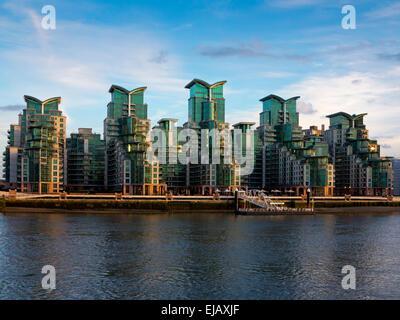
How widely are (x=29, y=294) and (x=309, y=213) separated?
112085mm

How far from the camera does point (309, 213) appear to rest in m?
142

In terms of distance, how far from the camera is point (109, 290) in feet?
139

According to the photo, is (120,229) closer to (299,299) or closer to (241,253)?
(241,253)

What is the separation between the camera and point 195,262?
55.8 meters

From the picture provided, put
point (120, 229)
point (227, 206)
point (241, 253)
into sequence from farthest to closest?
point (227, 206), point (120, 229), point (241, 253)

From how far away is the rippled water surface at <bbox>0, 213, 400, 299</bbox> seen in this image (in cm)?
4231

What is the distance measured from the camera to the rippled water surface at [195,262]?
4231 centimetres

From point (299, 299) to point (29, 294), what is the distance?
2344 centimetres
